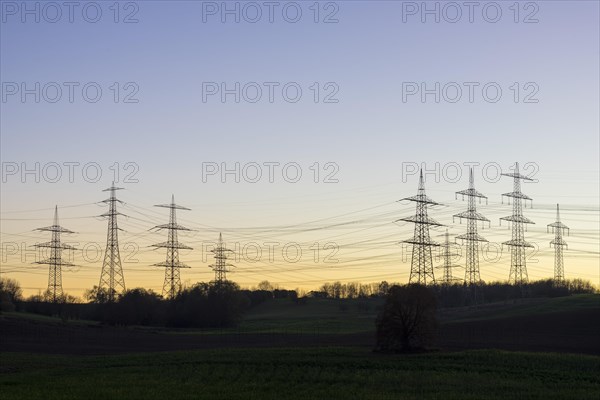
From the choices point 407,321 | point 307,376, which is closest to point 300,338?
point 407,321

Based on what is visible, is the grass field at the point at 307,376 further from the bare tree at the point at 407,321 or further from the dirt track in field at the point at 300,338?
the dirt track in field at the point at 300,338

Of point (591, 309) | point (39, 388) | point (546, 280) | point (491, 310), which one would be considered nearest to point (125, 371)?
point (39, 388)

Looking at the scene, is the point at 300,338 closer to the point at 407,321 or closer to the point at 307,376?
the point at 407,321

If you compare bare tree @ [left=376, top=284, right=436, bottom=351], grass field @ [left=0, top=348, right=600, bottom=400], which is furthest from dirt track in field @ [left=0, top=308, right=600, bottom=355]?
grass field @ [left=0, top=348, right=600, bottom=400]

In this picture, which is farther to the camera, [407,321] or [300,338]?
[300,338]

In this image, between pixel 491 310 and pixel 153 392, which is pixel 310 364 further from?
pixel 491 310

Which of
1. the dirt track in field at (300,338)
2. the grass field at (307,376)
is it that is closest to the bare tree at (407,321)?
the grass field at (307,376)
